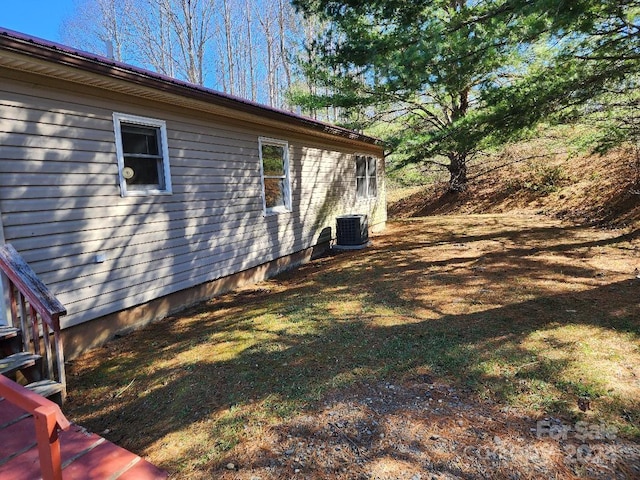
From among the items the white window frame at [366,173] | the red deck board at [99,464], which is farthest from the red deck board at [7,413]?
the white window frame at [366,173]

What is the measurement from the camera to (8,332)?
305 cm

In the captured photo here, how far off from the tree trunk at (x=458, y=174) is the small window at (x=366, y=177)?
5.23 meters

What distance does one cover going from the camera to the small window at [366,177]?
11312mm

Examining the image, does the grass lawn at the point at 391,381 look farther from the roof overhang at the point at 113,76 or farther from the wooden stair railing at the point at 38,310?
the roof overhang at the point at 113,76

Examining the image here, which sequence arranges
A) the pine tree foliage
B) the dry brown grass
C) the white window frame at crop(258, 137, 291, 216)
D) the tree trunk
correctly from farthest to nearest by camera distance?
the tree trunk
the dry brown grass
the white window frame at crop(258, 137, 291, 216)
the pine tree foliage

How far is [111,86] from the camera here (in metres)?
4.17

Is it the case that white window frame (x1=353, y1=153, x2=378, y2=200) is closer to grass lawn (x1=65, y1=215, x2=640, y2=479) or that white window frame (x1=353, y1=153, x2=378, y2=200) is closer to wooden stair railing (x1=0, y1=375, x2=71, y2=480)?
grass lawn (x1=65, y1=215, x2=640, y2=479)

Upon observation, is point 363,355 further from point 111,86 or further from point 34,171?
point 111,86

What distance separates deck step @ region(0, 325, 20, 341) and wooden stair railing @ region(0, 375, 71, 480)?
218 cm

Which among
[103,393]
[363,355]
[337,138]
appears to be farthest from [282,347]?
[337,138]

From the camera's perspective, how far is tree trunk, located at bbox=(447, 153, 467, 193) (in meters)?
15.9

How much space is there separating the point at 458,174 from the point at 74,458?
16.4 metres

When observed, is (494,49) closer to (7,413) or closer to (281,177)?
(281,177)

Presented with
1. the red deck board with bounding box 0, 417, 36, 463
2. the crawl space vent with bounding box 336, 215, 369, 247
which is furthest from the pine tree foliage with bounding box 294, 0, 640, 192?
the red deck board with bounding box 0, 417, 36, 463
